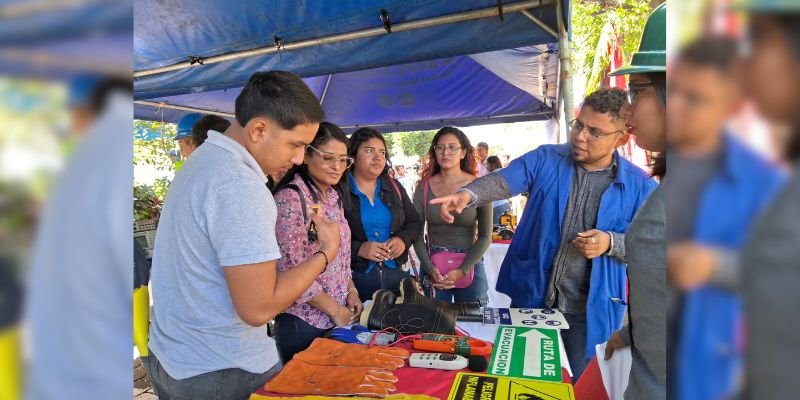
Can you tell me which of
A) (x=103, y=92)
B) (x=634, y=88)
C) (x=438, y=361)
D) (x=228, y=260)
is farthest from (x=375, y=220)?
(x=103, y=92)

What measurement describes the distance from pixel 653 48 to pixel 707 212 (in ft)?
0.68

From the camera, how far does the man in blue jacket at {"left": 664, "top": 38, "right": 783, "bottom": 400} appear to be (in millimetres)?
217

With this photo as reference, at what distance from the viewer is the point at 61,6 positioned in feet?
0.74

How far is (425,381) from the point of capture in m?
1.19

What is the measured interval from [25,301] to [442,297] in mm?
2463

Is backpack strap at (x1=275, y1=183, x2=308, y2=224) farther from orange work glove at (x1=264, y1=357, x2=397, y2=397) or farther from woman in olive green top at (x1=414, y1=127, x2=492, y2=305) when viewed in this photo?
woman in olive green top at (x1=414, y1=127, x2=492, y2=305)

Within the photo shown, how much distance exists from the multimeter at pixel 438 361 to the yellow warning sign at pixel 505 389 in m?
0.06

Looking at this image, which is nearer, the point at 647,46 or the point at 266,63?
the point at 647,46

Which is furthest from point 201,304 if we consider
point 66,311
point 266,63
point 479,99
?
point 479,99

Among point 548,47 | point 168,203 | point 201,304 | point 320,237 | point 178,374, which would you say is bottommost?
point 178,374

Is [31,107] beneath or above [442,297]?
above

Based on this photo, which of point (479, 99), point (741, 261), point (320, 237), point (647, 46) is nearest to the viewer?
point (741, 261)

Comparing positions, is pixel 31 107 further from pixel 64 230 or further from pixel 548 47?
pixel 548 47

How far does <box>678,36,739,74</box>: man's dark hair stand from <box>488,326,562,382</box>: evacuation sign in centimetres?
106
